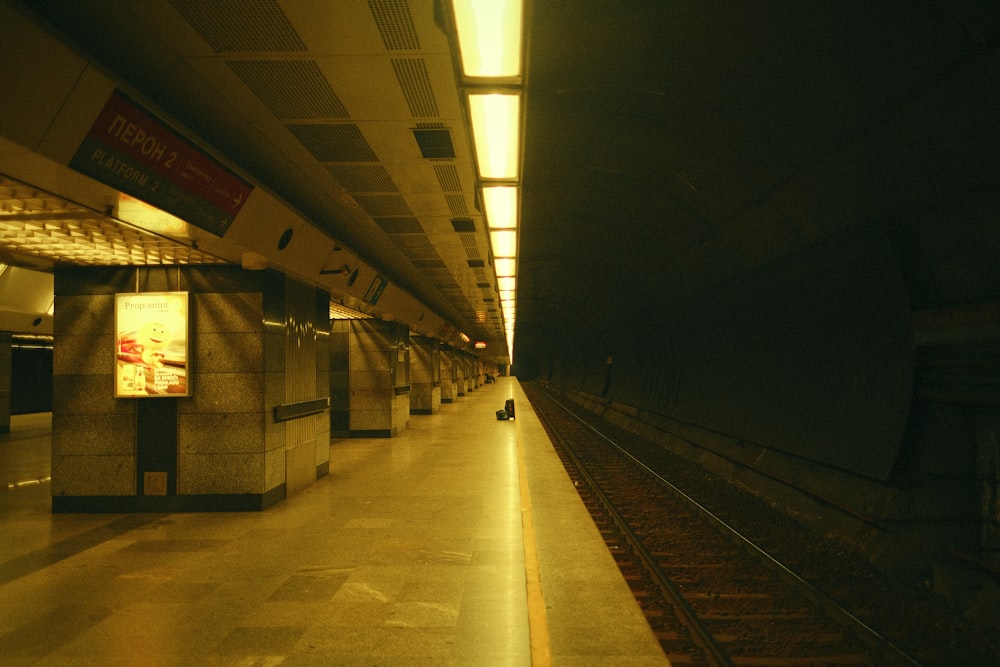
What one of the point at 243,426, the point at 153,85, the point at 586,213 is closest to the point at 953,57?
the point at 153,85

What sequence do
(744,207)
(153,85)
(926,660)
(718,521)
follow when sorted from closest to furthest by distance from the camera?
(926,660)
(153,85)
(718,521)
(744,207)

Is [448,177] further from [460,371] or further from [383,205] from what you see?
[460,371]

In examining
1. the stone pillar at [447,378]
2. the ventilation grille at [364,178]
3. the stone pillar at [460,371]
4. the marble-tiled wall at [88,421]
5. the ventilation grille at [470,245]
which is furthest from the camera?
the stone pillar at [460,371]

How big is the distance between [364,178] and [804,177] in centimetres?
488

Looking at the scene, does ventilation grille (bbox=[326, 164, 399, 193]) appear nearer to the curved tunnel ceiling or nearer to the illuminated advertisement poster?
the curved tunnel ceiling

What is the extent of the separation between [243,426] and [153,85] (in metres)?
4.59

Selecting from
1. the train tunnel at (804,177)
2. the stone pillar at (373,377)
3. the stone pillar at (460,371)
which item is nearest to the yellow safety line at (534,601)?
the train tunnel at (804,177)

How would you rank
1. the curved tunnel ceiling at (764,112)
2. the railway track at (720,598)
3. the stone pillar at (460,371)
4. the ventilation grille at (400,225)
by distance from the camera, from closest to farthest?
the railway track at (720,598) → the curved tunnel ceiling at (764,112) → the ventilation grille at (400,225) → the stone pillar at (460,371)

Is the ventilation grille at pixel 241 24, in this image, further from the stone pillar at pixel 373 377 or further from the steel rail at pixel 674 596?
the stone pillar at pixel 373 377

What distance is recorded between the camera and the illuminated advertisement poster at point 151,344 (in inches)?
311

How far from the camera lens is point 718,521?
7.44 m

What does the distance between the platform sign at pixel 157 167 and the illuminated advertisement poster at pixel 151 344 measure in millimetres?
2488

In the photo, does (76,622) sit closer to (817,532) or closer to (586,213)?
(817,532)

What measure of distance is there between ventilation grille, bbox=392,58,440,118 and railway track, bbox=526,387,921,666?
453cm
